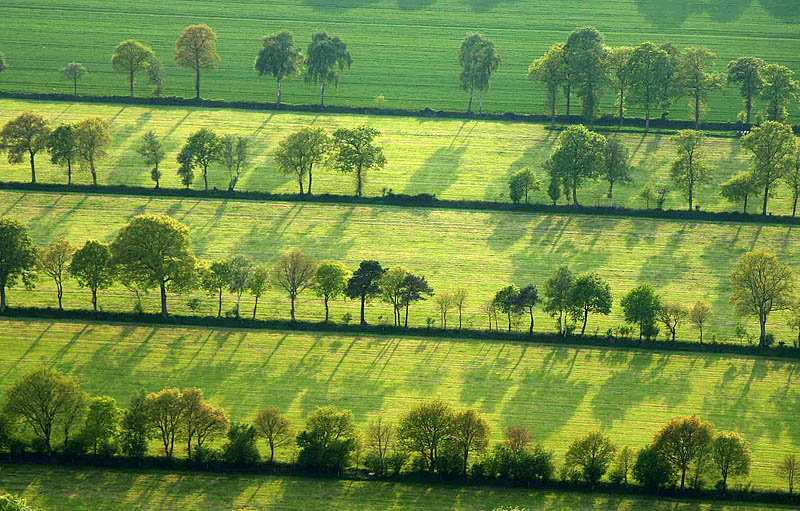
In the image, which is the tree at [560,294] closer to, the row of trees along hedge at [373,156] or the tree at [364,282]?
the tree at [364,282]

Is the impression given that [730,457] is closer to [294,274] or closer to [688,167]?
[294,274]

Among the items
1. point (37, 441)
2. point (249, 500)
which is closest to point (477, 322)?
point (249, 500)

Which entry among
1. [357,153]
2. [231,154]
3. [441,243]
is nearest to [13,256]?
[231,154]

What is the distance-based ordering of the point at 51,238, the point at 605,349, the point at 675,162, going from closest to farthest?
the point at 605,349, the point at 51,238, the point at 675,162

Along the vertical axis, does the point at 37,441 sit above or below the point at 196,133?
below

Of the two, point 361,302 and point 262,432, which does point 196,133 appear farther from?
point 262,432
